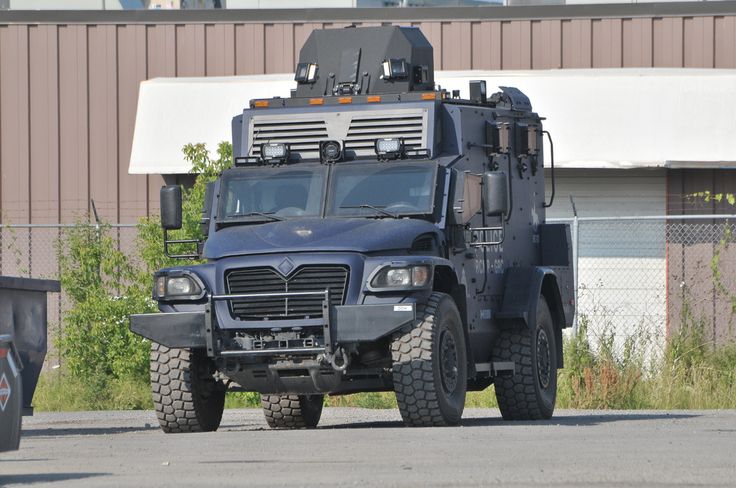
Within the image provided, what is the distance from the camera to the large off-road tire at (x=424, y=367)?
1277 cm

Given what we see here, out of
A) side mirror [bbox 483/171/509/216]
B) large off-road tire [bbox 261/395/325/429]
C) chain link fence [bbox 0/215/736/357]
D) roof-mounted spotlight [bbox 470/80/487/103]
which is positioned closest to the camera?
side mirror [bbox 483/171/509/216]

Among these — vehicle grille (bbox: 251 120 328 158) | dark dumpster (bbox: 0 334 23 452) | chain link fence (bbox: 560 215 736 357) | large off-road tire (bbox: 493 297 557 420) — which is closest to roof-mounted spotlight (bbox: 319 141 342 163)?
vehicle grille (bbox: 251 120 328 158)

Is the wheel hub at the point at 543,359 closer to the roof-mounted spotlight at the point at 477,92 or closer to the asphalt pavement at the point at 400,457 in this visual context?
the asphalt pavement at the point at 400,457

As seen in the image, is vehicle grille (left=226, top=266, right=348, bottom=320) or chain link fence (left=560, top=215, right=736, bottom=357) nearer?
vehicle grille (left=226, top=266, right=348, bottom=320)

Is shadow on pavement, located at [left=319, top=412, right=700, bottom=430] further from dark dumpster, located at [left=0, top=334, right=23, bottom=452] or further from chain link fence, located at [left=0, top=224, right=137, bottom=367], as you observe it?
chain link fence, located at [left=0, top=224, right=137, bottom=367]

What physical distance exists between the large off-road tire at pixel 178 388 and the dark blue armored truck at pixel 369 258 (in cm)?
2

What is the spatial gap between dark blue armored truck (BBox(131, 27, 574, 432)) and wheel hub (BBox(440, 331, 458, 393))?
0.02 metres

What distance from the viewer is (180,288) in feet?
43.7

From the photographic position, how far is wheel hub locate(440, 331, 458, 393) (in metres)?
13.2

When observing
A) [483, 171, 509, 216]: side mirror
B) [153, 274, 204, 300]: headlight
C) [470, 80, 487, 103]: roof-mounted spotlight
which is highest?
[470, 80, 487, 103]: roof-mounted spotlight

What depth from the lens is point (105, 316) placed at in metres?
20.3

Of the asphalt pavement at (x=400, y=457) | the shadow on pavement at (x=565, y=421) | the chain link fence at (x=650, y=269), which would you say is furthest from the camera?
the chain link fence at (x=650, y=269)

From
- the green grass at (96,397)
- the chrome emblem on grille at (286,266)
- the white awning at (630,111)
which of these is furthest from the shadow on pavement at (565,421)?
the white awning at (630,111)

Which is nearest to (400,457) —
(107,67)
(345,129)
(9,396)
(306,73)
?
(9,396)
